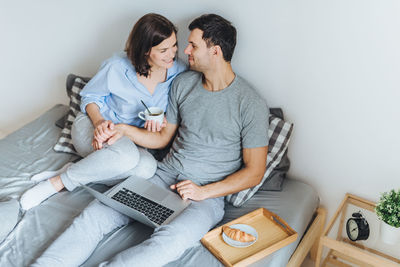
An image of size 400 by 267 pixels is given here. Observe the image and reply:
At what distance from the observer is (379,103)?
1.56 meters

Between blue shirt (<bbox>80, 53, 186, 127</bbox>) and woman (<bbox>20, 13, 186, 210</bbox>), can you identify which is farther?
blue shirt (<bbox>80, 53, 186, 127</bbox>)

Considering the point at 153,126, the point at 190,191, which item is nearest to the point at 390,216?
the point at 190,191

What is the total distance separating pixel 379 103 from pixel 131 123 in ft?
3.97

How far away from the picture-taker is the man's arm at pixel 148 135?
1.88 meters

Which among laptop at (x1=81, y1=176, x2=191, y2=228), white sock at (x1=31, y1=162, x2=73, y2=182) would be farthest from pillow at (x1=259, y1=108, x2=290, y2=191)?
white sock at (x1=31, y1=162, x2=73, y2=182)

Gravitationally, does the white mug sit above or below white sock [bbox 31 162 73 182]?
above

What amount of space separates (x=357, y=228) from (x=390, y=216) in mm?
153

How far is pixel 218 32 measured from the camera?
1.68m

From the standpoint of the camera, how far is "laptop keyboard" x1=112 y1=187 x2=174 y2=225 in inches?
61.4

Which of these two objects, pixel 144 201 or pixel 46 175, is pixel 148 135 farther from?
pixel 46 175

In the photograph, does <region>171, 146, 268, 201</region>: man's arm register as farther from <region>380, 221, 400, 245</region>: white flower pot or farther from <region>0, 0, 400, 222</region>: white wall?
<region>380, 221, 400, 245</region>: white flower pot

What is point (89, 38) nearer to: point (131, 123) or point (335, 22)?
point (131, 123)

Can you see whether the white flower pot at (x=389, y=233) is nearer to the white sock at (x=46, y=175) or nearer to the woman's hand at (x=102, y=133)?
the woman's hand at (x=102, y=133)

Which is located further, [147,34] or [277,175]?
[277,175]
